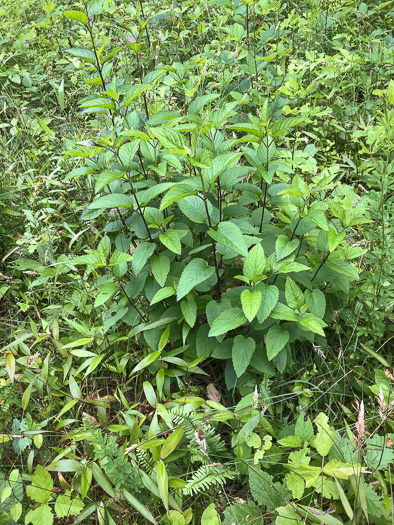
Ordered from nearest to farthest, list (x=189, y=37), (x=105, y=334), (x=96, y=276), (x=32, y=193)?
(x=105, y=334) → (x=96, y=276) → (x=32, y=193) → (x=189, y=37)

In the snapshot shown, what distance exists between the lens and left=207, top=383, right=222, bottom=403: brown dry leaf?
190 centimetres

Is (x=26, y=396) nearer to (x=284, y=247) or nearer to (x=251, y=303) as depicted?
(x=251, y=303)

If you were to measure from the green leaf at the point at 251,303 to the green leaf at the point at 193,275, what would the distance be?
0.64 ft

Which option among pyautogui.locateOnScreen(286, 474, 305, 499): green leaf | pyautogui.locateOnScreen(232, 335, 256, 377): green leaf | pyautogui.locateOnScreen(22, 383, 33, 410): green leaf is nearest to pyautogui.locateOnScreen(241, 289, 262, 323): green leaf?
pyautogui.locateOnScreen(232, 335, 256, 377): green leaf

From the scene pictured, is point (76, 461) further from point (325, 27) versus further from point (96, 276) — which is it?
point (325, 27)

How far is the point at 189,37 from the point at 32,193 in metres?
2.47

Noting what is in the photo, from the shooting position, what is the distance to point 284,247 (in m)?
1.71

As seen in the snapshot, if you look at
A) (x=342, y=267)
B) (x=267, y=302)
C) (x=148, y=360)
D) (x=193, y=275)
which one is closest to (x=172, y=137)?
(x=193, y=275)

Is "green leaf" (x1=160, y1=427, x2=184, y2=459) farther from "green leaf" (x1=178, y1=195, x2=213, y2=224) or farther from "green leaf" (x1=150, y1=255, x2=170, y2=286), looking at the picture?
"green leaf" (x1=178, y1=195, x2=213, y2=224)

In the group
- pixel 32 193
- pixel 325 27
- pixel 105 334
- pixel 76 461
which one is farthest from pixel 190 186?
pixel 325 27

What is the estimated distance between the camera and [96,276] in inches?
92.2

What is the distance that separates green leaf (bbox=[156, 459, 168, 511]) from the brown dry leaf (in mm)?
464

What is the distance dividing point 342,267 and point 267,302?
431mm

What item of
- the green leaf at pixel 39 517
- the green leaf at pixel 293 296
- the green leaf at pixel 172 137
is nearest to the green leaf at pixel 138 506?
the green leaf at pixel 39 517
